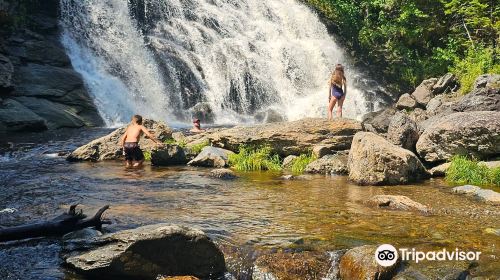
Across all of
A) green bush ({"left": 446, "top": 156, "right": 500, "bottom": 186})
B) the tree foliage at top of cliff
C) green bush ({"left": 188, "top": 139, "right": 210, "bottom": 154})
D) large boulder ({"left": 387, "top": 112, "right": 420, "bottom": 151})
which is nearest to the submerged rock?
green bush ({"left": 446, "top": 156, "right": 500, "bottom": 186})

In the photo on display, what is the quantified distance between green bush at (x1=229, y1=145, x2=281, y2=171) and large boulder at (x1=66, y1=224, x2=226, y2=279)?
7.33m

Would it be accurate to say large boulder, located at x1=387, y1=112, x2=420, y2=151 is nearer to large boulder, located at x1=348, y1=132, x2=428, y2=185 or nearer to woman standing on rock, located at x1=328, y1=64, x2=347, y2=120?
large boulder, located at x1=348, y1=132, x2=428, y2=185

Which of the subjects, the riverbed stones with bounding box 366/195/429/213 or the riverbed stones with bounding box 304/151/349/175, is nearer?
the riverbed stones with bounding box 366/195/429/213

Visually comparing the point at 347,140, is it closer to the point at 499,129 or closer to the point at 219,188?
the point at 499,129

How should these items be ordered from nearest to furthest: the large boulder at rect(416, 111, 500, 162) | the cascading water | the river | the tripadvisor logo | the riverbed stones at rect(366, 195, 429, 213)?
the tripadvisor logo, the river, the riverbed stones at rect(366, 195, 429, 213), the large boulder at rect(416, 111, 500, 162), the cascading water

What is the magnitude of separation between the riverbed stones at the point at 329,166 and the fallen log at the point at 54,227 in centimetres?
699

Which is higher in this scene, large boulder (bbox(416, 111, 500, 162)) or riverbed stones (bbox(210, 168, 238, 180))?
large boulder (bbox(416, 111, 500, 162))

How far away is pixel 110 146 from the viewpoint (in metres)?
15.4

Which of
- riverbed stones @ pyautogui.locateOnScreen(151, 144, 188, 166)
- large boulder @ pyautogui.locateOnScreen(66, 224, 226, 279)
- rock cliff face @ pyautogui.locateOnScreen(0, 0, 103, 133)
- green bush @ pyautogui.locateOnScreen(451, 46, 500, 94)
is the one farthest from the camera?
green bush @ pyautogui.locateOnScreen(451, 46, 500, 94)

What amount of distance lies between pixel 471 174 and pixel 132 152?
875 centimetres

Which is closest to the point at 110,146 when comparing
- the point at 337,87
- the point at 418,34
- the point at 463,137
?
the point at 337,87

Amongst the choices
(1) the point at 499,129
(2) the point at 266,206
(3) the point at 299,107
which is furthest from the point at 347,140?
(3) the point at 299,107

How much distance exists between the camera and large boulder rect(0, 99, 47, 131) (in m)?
19.6

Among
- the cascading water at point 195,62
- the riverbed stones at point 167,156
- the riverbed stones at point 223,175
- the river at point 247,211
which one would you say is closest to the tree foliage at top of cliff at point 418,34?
the cascading water at point 195,62
